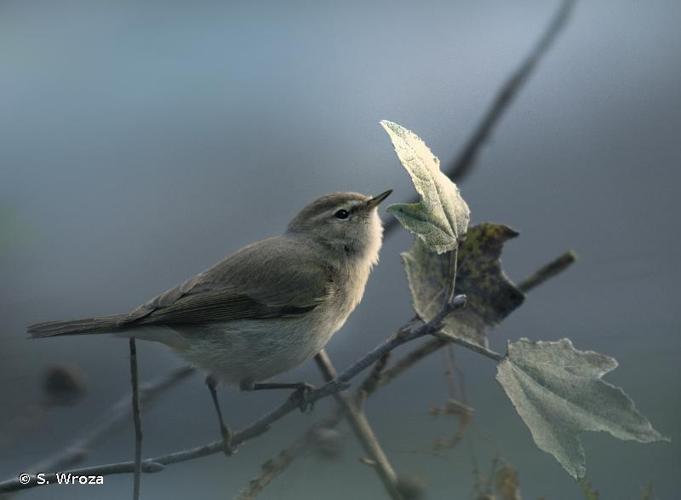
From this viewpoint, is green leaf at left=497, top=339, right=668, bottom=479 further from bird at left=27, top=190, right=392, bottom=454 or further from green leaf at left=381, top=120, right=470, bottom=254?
bird at left=27, top=190, right=392, bottom=454

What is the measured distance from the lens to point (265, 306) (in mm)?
1345

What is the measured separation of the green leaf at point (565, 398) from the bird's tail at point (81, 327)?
522 millimetres

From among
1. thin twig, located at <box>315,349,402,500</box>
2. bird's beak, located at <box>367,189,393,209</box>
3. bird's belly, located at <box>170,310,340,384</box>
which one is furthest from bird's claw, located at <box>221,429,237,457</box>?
bird's beak, located at <box>367,189,393,209</box>

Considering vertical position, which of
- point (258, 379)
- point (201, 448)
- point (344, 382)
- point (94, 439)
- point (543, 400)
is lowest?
point (258, 379)

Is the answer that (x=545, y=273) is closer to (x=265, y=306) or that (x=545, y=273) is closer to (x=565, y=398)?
(x=565, y=398)

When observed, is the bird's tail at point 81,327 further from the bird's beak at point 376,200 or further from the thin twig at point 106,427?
the bird's beak at point 376,200

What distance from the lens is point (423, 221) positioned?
0.54 meters

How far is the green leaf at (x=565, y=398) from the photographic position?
0.52 metres

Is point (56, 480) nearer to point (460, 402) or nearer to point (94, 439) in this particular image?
point (94, 439)

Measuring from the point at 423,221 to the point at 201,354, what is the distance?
0.79 meters

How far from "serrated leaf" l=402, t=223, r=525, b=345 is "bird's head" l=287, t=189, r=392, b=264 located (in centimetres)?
84

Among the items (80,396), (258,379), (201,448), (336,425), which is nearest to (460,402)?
(336,425)

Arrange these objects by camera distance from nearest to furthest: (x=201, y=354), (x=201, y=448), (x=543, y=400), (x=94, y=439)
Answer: (x=543, y=400) → (x=201, y=448) → (x=94, y=439) → (x=201, y=354)

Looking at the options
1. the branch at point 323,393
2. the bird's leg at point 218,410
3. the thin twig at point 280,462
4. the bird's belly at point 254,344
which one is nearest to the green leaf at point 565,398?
the branch at point 323,393
